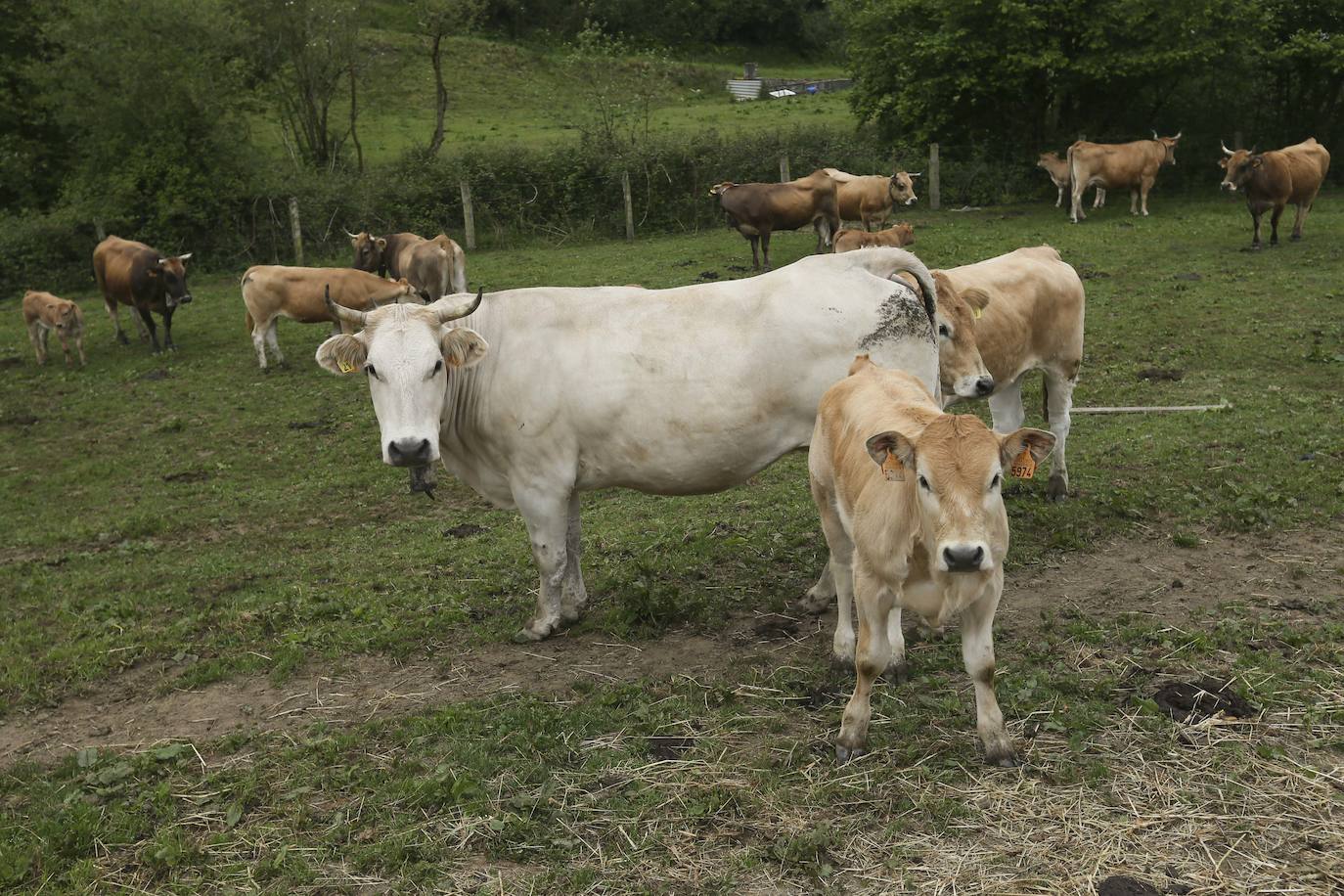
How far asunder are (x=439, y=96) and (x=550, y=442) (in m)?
32.0

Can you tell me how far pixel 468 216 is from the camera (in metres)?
27.7

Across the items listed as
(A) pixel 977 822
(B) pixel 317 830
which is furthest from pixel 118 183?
(A) pixel 977 822

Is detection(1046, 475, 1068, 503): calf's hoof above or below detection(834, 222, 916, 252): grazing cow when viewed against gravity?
below

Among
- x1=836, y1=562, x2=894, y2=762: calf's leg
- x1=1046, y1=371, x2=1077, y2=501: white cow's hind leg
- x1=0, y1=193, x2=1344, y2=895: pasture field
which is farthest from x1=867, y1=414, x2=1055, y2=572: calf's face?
x1=1046, y1=371, x2=1077, y2=501: white cow's hind leg

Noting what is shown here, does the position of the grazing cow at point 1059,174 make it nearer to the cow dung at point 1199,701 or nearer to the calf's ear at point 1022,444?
the cow dung at point 1199,701

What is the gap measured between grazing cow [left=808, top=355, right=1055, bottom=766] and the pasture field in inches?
19.4

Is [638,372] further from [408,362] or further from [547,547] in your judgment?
[408,362]

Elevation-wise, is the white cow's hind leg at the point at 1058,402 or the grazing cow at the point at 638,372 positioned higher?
the grazing cow at the point at 638,372

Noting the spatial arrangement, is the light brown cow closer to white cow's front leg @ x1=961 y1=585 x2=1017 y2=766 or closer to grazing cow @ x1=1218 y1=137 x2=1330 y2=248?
white cow's front leg @ x1=961 y1=585 x2=1017 y2=766

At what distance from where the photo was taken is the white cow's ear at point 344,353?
6.66m

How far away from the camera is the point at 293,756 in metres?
5.77

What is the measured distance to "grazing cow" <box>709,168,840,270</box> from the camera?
74.5 feet

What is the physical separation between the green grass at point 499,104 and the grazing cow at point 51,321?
57.6 feet

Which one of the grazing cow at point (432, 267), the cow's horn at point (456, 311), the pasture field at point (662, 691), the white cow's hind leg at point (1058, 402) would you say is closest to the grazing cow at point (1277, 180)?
the pasture field at point (662, 691)
